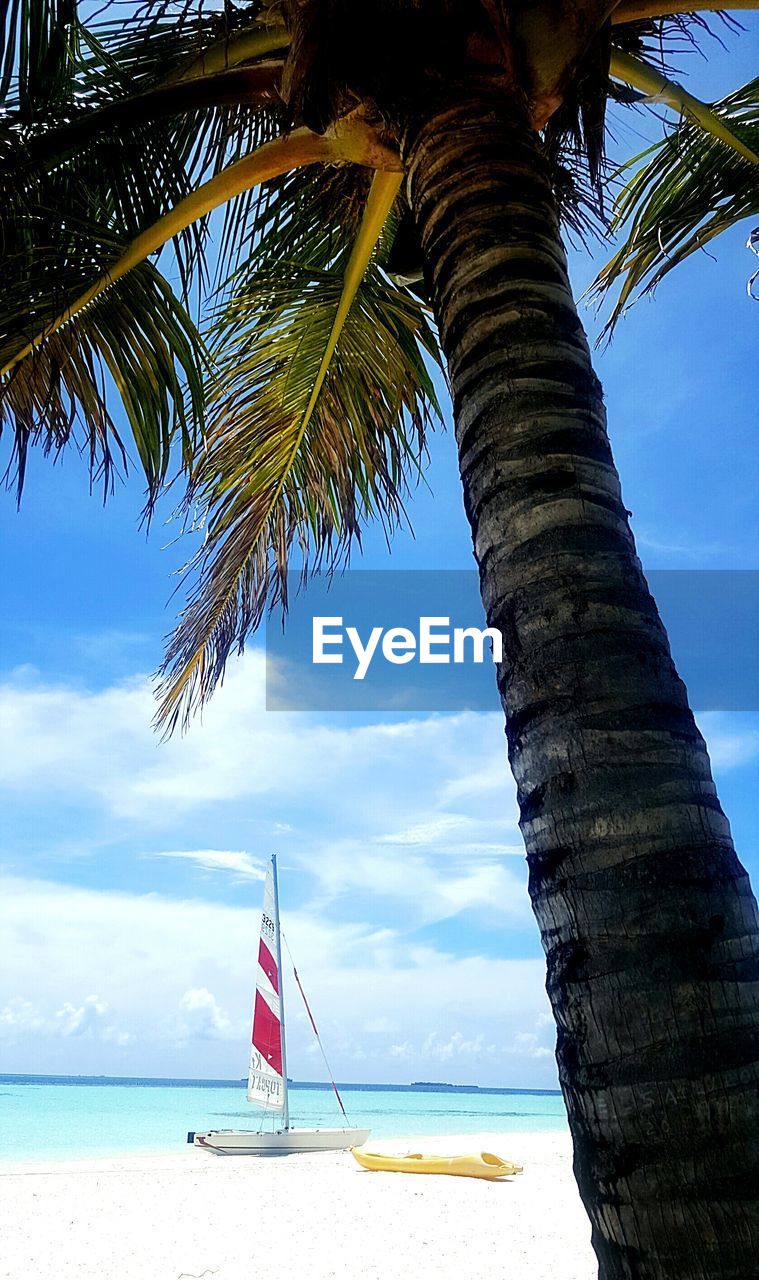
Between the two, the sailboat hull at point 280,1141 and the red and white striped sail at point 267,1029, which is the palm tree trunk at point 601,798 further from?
the sailboat hull at point 280,1141

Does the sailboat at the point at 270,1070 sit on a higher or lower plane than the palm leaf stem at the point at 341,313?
lower

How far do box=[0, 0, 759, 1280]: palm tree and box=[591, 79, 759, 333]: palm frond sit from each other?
0.5 inches

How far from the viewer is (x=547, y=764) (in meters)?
1.39

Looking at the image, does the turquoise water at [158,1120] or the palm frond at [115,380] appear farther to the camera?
the turquoise water at [158,1120]

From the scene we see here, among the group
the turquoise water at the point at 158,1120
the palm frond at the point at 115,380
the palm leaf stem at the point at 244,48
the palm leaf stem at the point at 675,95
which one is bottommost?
the turquoise water at the point at 158,1120

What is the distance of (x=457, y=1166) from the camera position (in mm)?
13664

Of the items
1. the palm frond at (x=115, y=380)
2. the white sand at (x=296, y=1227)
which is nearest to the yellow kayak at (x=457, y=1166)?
the white sand at (x=296, y=1227)

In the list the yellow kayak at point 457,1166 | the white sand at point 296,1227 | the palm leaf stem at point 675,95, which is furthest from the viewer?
the yellow kayak at point 457,1166

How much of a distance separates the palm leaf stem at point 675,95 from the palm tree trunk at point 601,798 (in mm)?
1529

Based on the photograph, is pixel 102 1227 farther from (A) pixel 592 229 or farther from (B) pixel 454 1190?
(A) pixel 592 229

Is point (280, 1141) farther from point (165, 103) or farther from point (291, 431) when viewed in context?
point (165, 103)

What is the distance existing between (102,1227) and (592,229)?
11.4 m

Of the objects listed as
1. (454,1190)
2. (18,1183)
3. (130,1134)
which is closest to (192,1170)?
(18,1183)

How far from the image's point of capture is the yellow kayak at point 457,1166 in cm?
1341
